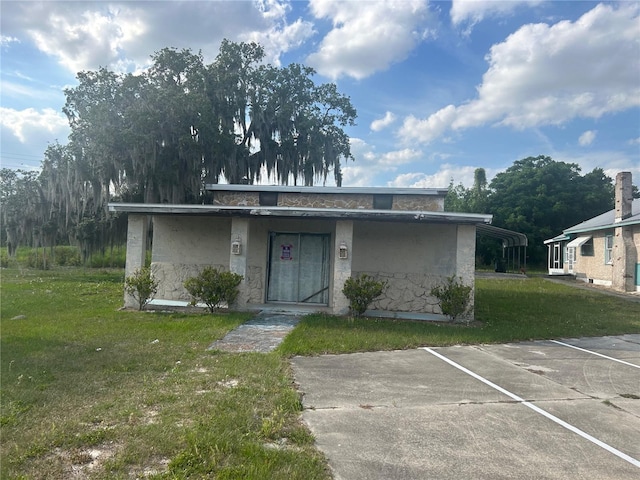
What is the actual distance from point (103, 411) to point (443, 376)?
4.08 metres

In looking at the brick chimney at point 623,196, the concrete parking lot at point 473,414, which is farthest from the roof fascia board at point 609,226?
the concrete parking lot at point 473,414

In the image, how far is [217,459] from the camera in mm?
3309

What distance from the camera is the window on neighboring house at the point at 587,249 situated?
23.6m

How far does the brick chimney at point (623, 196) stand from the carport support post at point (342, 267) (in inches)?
622

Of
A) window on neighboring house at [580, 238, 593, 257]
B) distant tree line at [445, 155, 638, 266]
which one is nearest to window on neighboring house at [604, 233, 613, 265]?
window on neighboring house at [580, 238, 593, 257]

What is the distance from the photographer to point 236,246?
11.0 meters

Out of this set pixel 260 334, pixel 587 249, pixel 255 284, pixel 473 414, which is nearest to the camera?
pixel 473 414

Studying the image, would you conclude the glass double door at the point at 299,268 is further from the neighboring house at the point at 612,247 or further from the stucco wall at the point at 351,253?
the neighboring house at the point at 612,247

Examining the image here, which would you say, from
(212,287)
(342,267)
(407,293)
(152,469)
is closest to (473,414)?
(152,469)

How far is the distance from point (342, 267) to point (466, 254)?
9.59ft

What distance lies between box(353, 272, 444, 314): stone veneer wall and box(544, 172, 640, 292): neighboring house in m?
12.5

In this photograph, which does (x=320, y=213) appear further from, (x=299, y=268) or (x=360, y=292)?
(x=299, y=268)

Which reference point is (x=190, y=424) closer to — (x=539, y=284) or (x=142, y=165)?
(x=142, y=165)

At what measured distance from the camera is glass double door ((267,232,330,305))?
1220 cm
